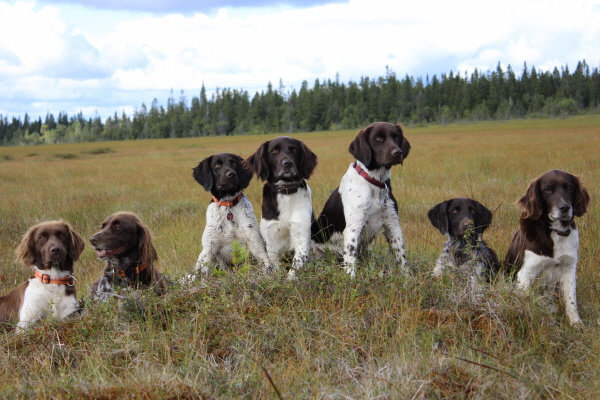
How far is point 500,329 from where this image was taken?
12.8 feet

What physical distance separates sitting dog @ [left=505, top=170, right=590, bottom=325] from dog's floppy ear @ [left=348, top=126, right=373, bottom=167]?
4.51 ft

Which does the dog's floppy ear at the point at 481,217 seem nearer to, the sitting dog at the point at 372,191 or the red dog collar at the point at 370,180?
the sitting dog at the point at 372,191

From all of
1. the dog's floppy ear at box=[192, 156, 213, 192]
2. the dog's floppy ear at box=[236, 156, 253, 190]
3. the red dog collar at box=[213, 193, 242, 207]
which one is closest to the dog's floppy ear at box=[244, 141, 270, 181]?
the dog's floppy ear at box=[236, 156, 253, 190]

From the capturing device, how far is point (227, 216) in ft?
17.8

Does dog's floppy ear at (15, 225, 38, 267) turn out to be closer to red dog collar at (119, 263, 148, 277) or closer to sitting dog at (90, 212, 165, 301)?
sitting dog at (90, 212, 165, 301)

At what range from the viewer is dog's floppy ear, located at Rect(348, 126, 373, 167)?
199 inches

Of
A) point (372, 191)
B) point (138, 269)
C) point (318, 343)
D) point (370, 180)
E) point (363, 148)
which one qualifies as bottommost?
point (318, 343)

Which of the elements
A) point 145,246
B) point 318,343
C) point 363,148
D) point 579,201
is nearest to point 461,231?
point 579,201

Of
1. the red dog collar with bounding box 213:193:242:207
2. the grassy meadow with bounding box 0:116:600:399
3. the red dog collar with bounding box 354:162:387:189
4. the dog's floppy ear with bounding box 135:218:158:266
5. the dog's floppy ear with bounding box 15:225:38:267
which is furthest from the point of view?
the red dog collar with bounding box 213:193:242:207

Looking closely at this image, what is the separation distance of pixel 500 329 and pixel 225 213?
2.79 metres

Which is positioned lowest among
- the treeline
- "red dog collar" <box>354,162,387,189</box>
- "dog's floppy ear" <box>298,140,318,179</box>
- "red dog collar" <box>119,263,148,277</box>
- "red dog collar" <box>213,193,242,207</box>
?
"red dog collar" <box>119,263,148,277</box>

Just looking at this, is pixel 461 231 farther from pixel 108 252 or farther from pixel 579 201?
pixel 108 252

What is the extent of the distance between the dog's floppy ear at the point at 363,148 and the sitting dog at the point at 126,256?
2071mm

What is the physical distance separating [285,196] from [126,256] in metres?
1.57
